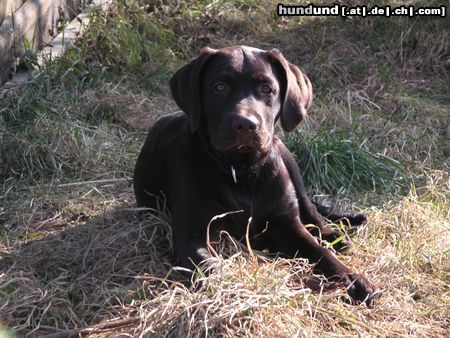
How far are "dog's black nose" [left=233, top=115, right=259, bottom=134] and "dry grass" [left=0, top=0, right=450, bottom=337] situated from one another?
0.58 m

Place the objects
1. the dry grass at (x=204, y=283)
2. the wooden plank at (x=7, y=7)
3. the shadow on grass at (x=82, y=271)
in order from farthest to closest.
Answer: the wooden plank at (x=7, y=7), the shadow on grass at (x=82, y=271), the dry grass at (x=204, y=283)

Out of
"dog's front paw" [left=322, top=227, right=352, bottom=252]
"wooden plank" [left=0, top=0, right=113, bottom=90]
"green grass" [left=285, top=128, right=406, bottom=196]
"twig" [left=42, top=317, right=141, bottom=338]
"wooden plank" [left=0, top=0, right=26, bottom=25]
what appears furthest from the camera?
"wooden plank" [left=0, top=0, right=113, bottom=90]

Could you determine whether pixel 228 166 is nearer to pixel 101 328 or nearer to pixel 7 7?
pixel 101 328

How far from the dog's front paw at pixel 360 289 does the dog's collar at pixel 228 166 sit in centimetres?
71

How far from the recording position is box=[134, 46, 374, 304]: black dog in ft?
13.6

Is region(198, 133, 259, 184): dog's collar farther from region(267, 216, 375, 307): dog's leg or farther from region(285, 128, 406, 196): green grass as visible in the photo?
region(285, 128, 406, 196): green grass

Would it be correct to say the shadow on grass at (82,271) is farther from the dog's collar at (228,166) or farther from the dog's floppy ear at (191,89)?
the dog's floppy ear at (191,89)

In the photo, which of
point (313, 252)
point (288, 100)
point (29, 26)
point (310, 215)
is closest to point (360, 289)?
point (313, 252)

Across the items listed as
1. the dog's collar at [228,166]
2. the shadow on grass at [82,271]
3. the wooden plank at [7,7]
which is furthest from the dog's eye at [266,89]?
the wooden plank at [7,7]

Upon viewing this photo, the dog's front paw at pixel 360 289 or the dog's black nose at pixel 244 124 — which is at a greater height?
the dog's black nose at pixel 244 124

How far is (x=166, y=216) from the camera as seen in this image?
15.4 feet

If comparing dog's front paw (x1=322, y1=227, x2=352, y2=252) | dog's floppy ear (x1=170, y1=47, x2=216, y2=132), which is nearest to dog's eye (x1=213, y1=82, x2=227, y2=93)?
dog's floppy ear (x1=170, y1=47, x2=216, y2=132)

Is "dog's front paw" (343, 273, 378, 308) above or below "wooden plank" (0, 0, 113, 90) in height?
below

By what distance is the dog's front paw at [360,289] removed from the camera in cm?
400
